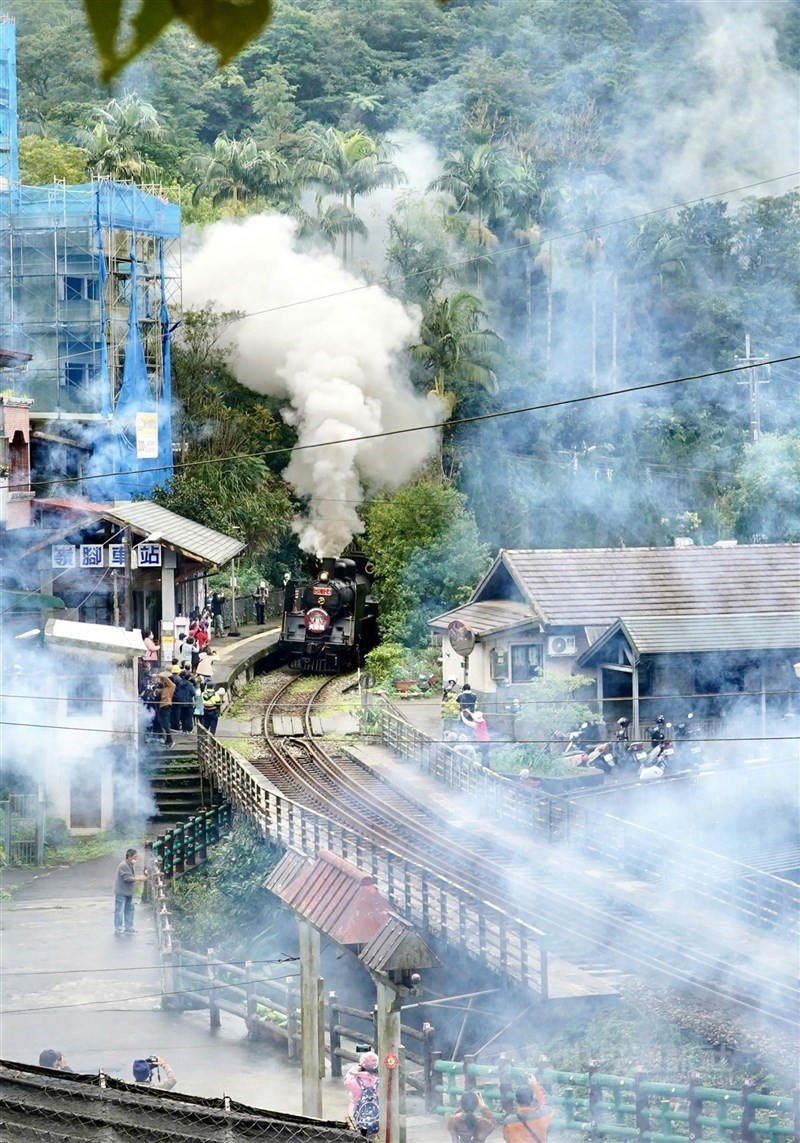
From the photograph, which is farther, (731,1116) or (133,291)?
(133,291)

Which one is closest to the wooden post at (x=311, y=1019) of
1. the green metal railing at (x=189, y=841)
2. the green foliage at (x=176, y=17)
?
the green metal railing at (x=189, y=841)

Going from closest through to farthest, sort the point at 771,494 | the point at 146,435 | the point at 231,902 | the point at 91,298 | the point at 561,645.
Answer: the point at 231,902, the point at 561,645, the point at 146,435, the point at 771,494, the point at 91,298

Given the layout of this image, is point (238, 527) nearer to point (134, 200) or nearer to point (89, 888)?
point (134, 200)

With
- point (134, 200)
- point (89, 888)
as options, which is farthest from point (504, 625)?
point (134, 200)

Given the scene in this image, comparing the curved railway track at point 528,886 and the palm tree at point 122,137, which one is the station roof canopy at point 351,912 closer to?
the curved railway track at point 528,886

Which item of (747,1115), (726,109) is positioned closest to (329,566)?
(747,1115)

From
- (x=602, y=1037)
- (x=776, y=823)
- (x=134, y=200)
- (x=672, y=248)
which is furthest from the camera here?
(x=672, y=248)

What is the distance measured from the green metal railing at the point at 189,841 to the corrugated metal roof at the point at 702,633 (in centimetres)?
626

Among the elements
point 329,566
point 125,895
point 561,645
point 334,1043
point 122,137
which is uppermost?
point 122,137

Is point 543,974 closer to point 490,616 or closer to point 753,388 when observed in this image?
point 490,616

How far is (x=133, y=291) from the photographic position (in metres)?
34.6

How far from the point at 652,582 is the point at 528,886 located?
10315mm

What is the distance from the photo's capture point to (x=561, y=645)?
83.2ft

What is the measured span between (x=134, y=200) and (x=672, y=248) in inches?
646
